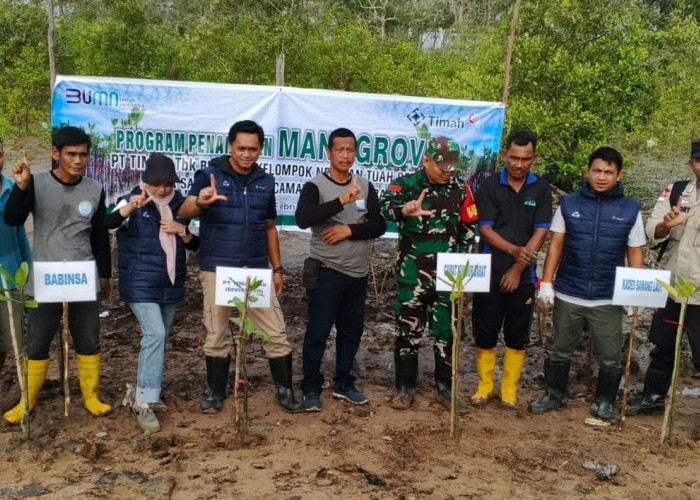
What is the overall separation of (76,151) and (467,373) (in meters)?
3.50

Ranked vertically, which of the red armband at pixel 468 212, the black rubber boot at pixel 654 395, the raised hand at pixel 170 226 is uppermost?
the red armband at pixel 468 212

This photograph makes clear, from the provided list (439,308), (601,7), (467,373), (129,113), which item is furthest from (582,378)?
(601,7)

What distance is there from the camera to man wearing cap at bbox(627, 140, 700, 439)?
13.8 ft

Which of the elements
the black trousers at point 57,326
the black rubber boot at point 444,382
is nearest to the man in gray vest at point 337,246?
the black rubber boot at point 444,382

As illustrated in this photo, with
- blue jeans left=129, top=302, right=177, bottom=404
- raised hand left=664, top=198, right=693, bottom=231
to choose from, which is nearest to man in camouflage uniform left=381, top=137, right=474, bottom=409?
raised hand left=664, top=198, right=693, bottom=231

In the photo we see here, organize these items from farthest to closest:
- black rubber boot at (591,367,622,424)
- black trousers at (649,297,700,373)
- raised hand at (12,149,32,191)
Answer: black rubber boot at (591,367,622,424) → black trousers at (649,297,700,373) → raised hand at (12,149,32,191)

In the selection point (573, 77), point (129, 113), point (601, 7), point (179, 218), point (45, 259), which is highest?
point (601, 7)

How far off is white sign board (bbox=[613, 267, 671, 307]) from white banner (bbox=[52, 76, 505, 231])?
2.94 m

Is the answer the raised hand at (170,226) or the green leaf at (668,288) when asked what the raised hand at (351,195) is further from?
the green leaf at (668,288)

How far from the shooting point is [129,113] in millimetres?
6105

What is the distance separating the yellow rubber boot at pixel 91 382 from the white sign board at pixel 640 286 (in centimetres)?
337

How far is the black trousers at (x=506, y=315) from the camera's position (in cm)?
443

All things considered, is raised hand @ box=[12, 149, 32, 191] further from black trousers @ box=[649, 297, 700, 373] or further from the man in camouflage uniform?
black trousers @ box=[649, 297, 700, 373]

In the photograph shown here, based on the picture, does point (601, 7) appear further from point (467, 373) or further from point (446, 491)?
point (446, 491)
